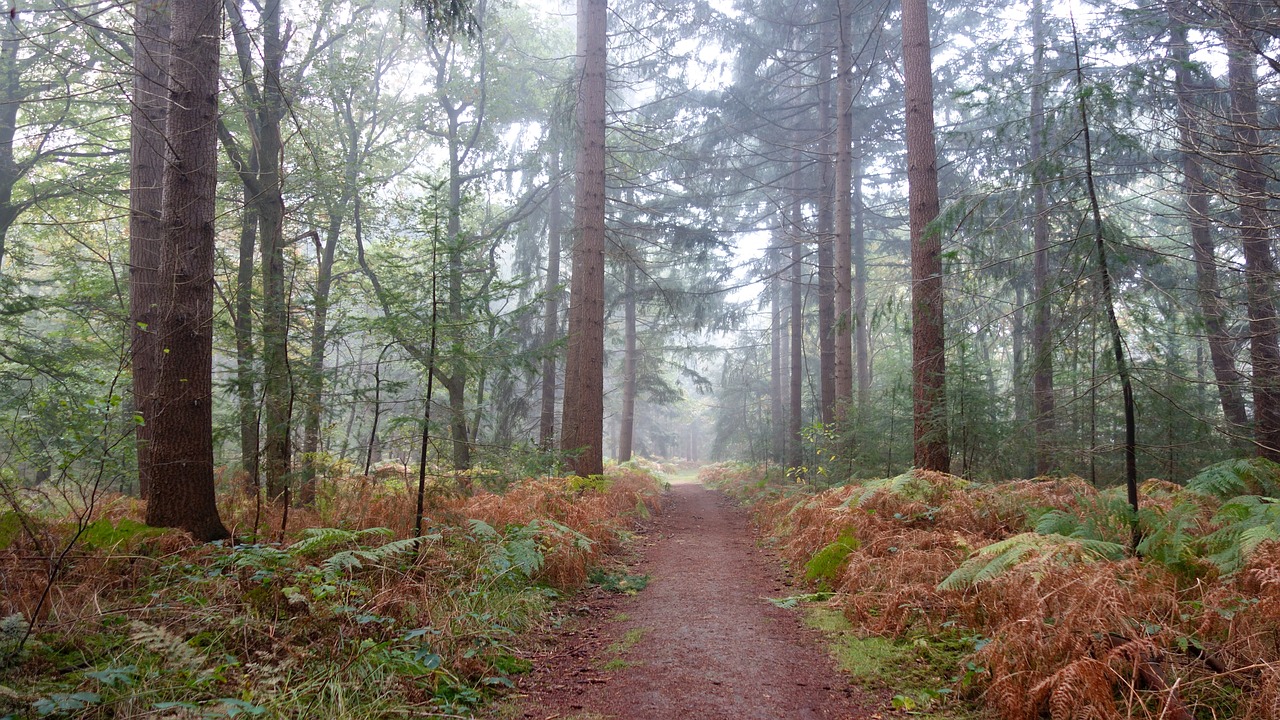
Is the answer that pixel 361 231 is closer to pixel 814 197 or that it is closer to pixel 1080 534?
pixel 814 197

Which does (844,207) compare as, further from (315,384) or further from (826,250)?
(315,384)

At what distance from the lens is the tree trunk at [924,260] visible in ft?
26.5

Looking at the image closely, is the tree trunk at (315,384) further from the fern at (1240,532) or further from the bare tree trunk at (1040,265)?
the fern at (1240,532)

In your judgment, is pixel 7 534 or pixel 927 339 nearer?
pixel 7 534

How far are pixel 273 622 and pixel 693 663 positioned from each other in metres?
2.43

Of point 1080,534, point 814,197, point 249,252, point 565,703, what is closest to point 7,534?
point 565,703

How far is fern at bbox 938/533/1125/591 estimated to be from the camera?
13.4ft

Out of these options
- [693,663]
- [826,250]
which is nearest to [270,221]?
[693,663]

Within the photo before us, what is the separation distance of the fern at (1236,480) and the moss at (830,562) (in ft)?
11.2

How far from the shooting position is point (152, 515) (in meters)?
5.05

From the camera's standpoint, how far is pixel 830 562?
18.9ft

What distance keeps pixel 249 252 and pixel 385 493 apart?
18.9 ft

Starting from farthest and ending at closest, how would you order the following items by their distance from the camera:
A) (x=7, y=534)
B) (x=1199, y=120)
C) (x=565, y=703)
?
(x=1199, y=120) → (x=7, y=534) → (x=565, y=703)

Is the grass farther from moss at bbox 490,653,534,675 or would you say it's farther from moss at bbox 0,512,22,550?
moss at bbox 0,512,22,550
